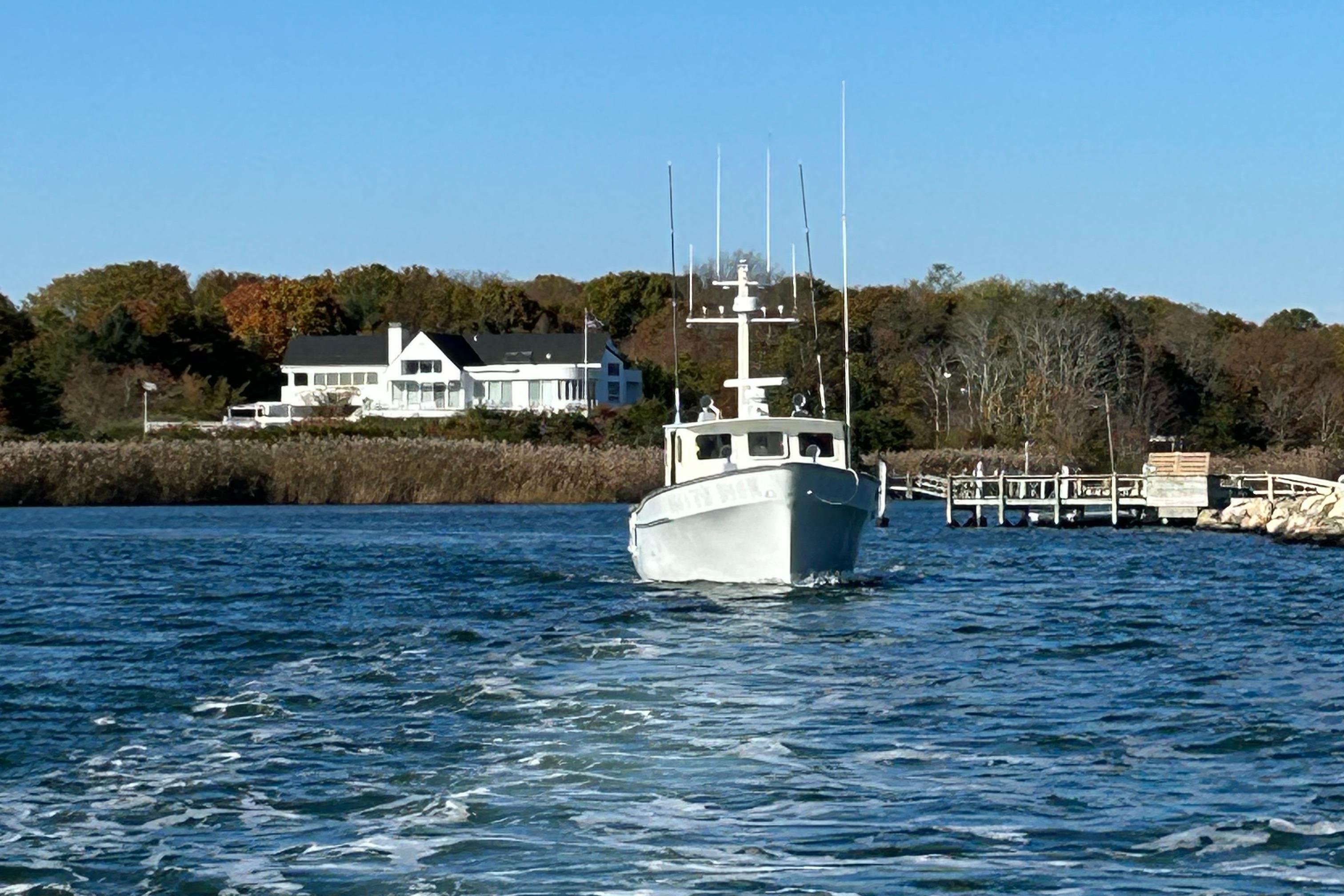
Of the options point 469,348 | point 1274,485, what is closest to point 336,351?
point 469,348

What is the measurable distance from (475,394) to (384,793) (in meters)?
109

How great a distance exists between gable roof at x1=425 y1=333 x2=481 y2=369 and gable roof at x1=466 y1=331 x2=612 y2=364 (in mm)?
575

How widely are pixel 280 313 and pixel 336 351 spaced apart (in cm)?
1567

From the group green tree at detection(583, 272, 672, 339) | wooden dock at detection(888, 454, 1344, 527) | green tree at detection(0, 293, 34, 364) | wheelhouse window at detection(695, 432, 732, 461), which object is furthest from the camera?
green tree at detection(583, 272, 672, 339)

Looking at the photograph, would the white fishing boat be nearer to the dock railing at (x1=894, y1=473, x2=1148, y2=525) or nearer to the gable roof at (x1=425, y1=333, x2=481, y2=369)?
the dock railing at (x1=894, y1=473, x2=1148, y2=525)

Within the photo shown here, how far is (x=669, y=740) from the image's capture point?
16641 mm

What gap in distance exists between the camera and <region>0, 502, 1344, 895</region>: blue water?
11906 millimetres

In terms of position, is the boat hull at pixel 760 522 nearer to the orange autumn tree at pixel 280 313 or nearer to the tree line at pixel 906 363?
the tree line at pixel 906 363

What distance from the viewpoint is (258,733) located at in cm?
1731

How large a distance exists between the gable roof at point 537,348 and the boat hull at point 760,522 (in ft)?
290

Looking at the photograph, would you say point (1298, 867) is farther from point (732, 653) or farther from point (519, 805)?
point (732, 653)

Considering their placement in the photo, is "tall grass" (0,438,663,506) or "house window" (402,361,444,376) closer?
"tall grass" (0,438,663,506)

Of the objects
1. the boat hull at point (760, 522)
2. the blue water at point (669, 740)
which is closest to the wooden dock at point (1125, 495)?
the blue water at point (669, 740)

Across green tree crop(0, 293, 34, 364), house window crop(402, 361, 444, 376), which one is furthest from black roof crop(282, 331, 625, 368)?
green tree crop(0, 293, 34, 364)
